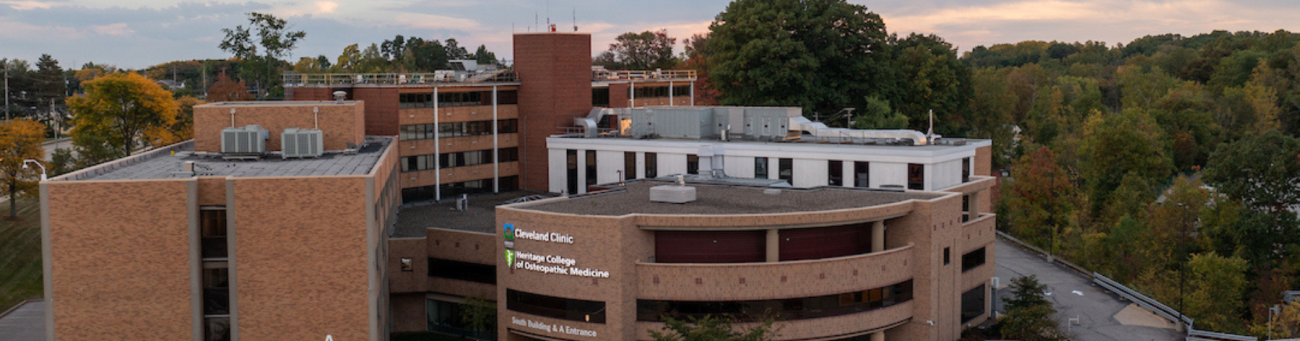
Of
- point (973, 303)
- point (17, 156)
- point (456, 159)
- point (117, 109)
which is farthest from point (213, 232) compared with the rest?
point (117, 109)

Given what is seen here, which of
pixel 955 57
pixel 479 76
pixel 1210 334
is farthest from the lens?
pixel 955 57

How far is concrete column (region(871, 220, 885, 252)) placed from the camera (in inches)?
1895

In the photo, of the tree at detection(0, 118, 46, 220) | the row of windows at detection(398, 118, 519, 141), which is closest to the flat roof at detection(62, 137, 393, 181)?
the row of windows at detection(398, 118, 519, 141)

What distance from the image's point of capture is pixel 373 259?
4097 cm

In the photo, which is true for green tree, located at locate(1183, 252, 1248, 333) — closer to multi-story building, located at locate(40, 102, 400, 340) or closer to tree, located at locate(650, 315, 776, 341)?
tree, located at locate(650, 315, 776, 341)

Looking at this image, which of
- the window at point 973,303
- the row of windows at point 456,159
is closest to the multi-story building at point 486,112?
the row of windows at point 456,159

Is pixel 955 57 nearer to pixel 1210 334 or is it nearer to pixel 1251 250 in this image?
pixel 1251 250

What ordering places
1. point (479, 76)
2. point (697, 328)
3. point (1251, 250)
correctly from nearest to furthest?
1. point (697, 328)
2. point (479, 76)
3. point (1251, 250)

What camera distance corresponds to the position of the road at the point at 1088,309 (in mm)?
58375

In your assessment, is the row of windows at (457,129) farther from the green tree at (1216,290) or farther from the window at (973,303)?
the green tree at (1216,290)

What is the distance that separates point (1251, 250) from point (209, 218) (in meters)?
70.1

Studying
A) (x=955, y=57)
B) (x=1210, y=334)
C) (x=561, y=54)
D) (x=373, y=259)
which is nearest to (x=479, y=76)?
(x=561, y=54)

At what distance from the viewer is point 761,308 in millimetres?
46094

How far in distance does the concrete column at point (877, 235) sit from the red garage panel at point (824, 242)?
0.26m
